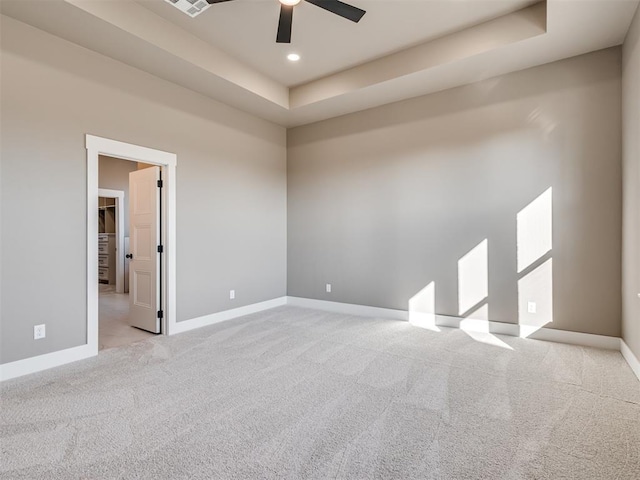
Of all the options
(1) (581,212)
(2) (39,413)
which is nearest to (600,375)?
(1) (581,212)

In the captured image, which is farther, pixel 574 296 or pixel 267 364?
pixel 574 296

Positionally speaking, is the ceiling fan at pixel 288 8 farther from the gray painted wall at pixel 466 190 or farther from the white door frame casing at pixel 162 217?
the gray painted wall at pixel 466 190

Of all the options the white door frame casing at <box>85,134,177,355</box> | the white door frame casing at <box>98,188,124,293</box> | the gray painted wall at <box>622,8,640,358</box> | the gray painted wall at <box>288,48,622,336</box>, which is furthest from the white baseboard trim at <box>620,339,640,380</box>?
the white door frame casing at <box>98,188,124,293</box>

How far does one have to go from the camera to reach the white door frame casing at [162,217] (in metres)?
3.42

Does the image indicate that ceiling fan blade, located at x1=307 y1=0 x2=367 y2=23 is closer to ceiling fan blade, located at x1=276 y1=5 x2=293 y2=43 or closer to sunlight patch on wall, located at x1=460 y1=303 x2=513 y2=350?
ceiling fan blade, located at x1=276 y1=5 x2=293 y2=43

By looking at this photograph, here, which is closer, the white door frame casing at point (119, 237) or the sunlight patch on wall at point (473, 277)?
the sunlight patch on wall at point (473, 277)

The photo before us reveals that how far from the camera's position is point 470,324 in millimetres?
4285

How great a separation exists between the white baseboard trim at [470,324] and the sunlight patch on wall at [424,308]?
0.01 metres

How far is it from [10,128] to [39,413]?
2359 millimetres

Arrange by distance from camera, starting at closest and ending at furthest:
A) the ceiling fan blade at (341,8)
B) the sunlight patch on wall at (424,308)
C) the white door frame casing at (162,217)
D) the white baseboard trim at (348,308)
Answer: the ceiling fan blade at (341,8) → the white door frame casing at (162,217) → the sunlight patch on wall at (424,308) → the white baseboard trim at (348,308)

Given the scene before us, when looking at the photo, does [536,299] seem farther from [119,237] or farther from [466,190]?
[119,237]

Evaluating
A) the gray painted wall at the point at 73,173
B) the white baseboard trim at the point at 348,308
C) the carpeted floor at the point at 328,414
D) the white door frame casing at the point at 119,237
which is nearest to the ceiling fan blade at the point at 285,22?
the gray painted wall at the point at 73,173

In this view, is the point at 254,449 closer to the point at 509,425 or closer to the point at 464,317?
the point at 509,425

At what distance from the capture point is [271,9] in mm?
3266
